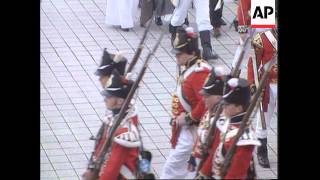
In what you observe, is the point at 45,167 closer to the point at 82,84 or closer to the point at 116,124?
the point at 82,84

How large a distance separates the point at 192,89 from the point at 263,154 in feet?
2.23

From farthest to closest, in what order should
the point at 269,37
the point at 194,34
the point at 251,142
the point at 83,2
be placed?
the point at 83,2 < the point at 269,37 < the point at 194,34 < the point at 251,142

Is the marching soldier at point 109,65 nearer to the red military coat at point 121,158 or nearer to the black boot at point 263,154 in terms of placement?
the red military coat at point 121,158

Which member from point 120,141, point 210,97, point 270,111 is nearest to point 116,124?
point 120,141

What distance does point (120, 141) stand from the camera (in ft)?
25.6

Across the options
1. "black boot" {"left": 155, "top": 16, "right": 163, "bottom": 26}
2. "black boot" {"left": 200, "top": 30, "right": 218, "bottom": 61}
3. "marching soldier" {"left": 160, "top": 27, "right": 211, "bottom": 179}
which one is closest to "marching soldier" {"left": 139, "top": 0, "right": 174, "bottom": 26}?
"black boot" {"left": 155, "top": 16, "right": 163, "bottom": 26}

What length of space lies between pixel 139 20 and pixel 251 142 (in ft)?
4.79

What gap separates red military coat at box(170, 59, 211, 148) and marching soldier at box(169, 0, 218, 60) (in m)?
0.35

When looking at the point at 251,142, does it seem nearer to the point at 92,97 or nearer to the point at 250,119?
the point at 250,119

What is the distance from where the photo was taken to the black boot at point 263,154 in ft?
27.3

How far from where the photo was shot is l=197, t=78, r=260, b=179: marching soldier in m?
7.53
